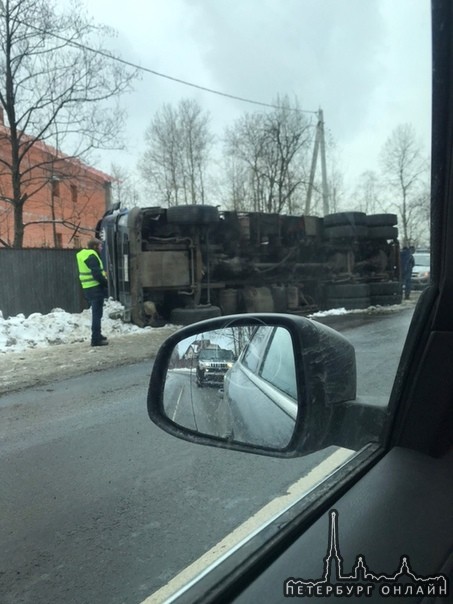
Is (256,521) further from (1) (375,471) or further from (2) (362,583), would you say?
(2) (362,583)

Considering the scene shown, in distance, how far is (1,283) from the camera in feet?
39.9

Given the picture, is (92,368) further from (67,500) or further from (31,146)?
(31,146)

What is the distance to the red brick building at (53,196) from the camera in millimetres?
15227

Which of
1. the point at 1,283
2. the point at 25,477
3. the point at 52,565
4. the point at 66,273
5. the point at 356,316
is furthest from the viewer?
the point at 66,273

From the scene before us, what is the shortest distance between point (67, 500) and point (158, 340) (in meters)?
6.52

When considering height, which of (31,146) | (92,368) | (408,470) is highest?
(31,146)

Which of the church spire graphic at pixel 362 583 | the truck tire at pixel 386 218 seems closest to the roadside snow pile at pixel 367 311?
the truck tire at pixel 386 218

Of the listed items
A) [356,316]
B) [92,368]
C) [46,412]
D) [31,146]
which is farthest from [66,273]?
[46,412]

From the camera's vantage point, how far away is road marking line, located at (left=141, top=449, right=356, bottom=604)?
2162 millimetres

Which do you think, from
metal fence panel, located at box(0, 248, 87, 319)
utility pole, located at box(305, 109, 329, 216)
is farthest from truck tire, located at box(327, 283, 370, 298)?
utility pole, located at box(305, 109, 329, 216)

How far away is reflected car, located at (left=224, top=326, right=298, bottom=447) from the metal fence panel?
1121 cm

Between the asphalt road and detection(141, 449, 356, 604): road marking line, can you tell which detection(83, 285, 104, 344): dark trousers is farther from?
detection(141, 449, 356, 604): road marking line

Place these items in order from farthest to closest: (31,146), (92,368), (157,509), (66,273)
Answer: (31,146)
(66,273)
(92,368)
(157,509)

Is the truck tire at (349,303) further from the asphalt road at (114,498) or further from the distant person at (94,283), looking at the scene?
the asphalt road at (114,498)
